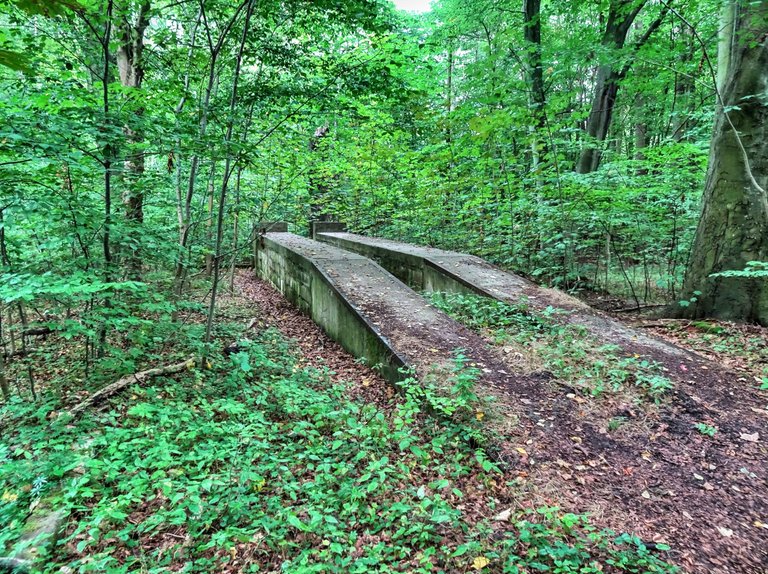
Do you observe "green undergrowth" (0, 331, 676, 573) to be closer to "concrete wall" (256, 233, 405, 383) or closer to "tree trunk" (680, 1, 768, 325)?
"concrete wall" (256, 233, 405, 383)

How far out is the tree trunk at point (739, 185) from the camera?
14.9 ft

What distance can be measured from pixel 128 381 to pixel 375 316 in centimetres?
259

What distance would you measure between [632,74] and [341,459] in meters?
8.59

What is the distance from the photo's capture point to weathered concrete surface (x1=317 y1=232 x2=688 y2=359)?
4.32 metres

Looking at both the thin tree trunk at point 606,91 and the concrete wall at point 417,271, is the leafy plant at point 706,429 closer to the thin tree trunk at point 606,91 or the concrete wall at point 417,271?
the concrete wall at point 417,271

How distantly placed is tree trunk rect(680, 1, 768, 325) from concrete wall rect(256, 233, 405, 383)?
13.8ft

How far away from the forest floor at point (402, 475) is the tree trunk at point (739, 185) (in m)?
1.15

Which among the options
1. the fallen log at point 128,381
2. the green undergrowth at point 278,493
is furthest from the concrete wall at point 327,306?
the fallen log at point 128,381

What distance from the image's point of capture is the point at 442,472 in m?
2.65

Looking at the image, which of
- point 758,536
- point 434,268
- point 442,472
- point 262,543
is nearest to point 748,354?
point 758,536

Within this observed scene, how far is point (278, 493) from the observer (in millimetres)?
2455

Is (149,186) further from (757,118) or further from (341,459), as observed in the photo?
(757,118)

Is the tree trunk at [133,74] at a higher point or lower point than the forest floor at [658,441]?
higher

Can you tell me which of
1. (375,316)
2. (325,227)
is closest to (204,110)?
(375,316)
